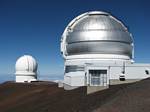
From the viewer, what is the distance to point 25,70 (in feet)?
220

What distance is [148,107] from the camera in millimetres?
21625

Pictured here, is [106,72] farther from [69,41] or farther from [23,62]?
[23,62]

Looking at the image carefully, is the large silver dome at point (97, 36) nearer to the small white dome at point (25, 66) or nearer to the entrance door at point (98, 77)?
the entrance door at point (98, 77)

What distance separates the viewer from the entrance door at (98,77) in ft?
117

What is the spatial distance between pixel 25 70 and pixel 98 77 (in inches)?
1324

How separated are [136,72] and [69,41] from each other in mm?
12024

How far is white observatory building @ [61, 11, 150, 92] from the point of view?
40469 millimetres

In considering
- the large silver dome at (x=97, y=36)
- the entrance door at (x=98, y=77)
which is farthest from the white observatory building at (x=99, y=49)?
the entrance door at (x=98, y=77)

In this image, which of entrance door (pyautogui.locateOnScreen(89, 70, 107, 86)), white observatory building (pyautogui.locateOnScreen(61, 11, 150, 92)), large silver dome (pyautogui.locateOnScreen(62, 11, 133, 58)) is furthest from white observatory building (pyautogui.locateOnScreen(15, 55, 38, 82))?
entrance door (pyautogui.locateOnScreen(89, 70, 107, 86))

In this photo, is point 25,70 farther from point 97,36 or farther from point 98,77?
point 98,77

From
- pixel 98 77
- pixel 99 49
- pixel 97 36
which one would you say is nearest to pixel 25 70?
pixel 99 49

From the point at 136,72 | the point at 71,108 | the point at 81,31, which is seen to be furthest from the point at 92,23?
the point at 71,108

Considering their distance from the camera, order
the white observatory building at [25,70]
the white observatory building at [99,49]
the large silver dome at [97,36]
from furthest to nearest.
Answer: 1. the white observatory building at [25,70]
2. the large silver dome at [97,36]
3. the white observatory building at [99,49]

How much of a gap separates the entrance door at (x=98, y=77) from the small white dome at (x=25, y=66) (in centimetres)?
3275
